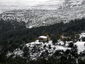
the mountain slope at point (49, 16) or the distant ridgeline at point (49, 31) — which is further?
the mountain slope at point (49, 16)

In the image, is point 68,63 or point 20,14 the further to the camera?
point 20,14

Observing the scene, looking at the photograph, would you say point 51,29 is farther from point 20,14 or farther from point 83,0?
point 83,0

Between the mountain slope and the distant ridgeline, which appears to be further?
the mountain slope

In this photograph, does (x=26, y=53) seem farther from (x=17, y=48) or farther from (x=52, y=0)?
(x=52, y=0)

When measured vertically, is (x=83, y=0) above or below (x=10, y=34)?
above

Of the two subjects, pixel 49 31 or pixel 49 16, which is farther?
pixel 49 16

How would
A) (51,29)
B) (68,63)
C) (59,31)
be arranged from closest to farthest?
(68,63) → (59,31) → (51,29)

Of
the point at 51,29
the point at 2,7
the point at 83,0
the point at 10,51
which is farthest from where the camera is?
the point at 2,7

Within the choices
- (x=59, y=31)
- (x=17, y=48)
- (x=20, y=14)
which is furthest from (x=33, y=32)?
(x=20, y=14)

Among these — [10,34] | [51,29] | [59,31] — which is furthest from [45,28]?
[10,34]
